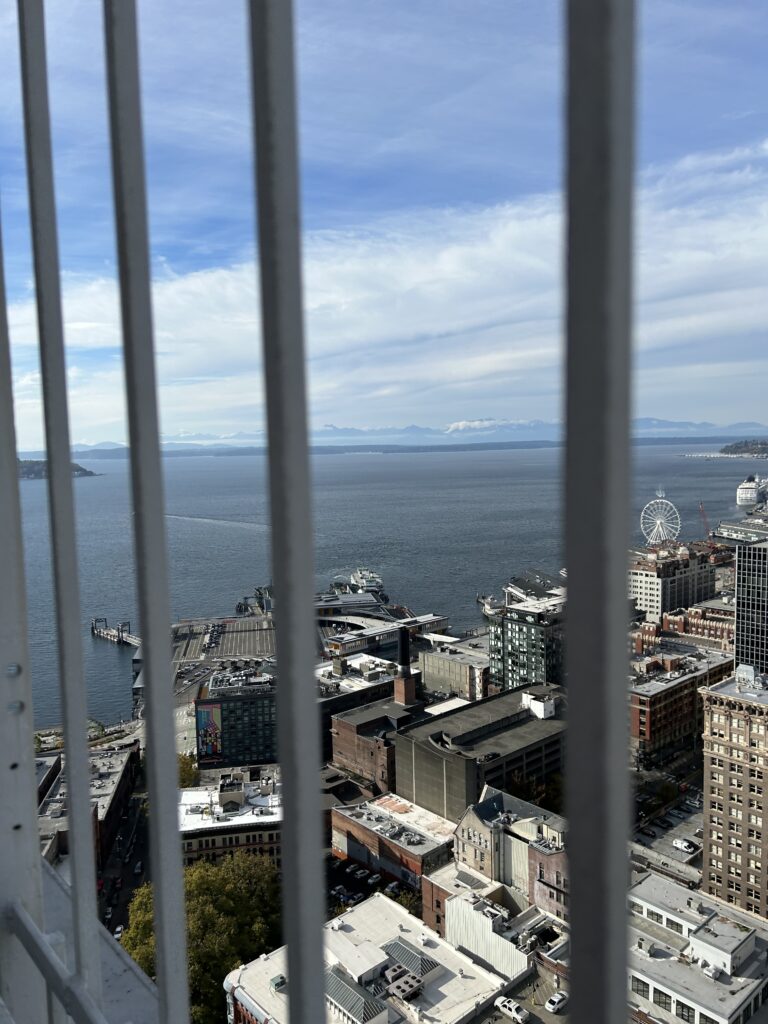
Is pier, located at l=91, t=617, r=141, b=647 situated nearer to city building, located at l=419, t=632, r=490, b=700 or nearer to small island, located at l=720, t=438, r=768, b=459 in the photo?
city building, located at l=419, t=632, r=490, b=700

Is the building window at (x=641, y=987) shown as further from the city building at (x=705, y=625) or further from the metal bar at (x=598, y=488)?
the city building at (x=705, y=625)

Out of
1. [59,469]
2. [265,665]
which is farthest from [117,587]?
[59,469]

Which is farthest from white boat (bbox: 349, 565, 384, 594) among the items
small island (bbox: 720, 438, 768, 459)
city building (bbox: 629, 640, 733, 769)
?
small island (bbox: 720, 438, 768, 459)

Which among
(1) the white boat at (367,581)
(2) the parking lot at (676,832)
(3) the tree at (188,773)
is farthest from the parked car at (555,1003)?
(1) the white boat at (367,581)

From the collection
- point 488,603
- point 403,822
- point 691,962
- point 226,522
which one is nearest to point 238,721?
point 403,822

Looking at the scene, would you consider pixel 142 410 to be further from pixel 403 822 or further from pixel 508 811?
pixel 403 822

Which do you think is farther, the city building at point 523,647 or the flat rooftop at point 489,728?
the city building at point 523,647

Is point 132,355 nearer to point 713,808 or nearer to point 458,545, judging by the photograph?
point 713,808
